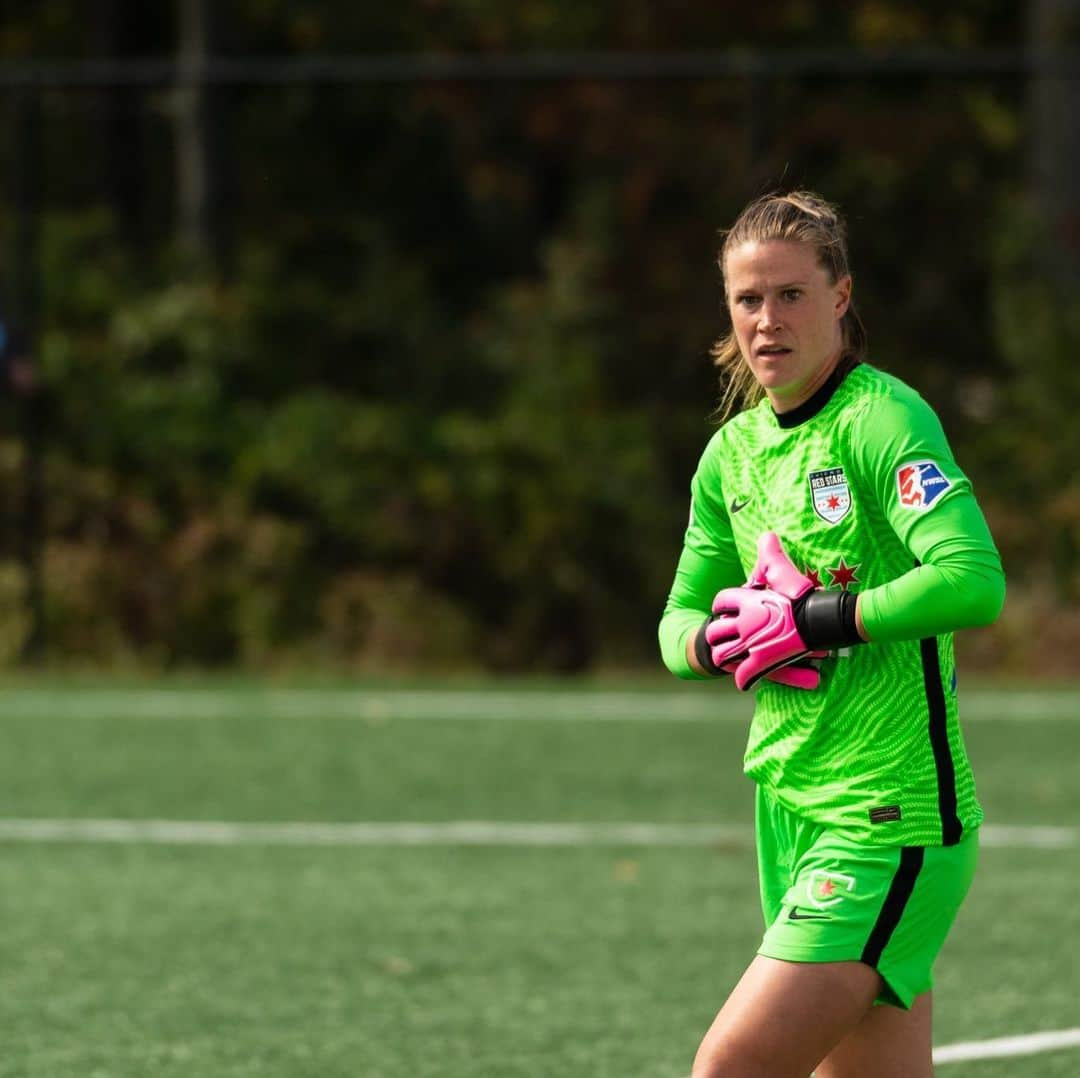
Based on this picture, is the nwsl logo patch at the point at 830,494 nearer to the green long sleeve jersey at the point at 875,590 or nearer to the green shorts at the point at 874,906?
the green long sleeve jersey at the point at 875,590

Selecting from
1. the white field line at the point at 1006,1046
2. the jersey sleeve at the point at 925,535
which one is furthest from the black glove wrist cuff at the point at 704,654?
the white field line at the point at 1006,1046

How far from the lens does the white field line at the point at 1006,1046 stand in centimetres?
567

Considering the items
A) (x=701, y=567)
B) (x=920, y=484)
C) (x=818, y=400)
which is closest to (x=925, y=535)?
(x=920, y=484)

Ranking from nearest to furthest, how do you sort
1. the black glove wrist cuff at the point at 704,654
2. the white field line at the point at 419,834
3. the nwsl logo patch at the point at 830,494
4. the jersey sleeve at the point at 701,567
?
the nwsl logo patch at the point at 830,494 < the black glove wrist cuff at the point at 704,654 < the jersey sleeve at the point at 701,567 < the white field line at the point at 419,834

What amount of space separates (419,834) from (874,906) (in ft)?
Result: 19.1

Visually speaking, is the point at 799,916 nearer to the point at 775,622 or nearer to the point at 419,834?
the point at 775,622

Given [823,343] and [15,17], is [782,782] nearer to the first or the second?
[823,343]

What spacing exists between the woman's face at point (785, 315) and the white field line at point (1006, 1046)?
2.38m

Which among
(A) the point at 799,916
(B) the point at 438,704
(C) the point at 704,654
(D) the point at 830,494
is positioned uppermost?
(D) the point at 830,494

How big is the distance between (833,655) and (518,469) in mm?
11529

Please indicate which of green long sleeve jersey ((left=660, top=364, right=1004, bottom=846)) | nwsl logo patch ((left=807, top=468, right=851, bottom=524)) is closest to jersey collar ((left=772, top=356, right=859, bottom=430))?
green long sleeve jersey ((left=660, top=364, right=1004, bottom=846))

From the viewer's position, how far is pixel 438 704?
13.3 m

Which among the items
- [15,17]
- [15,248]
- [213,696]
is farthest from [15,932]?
[15,17]

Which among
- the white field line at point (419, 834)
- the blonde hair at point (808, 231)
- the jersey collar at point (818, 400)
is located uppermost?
the blonde hair at point (808, 231)
